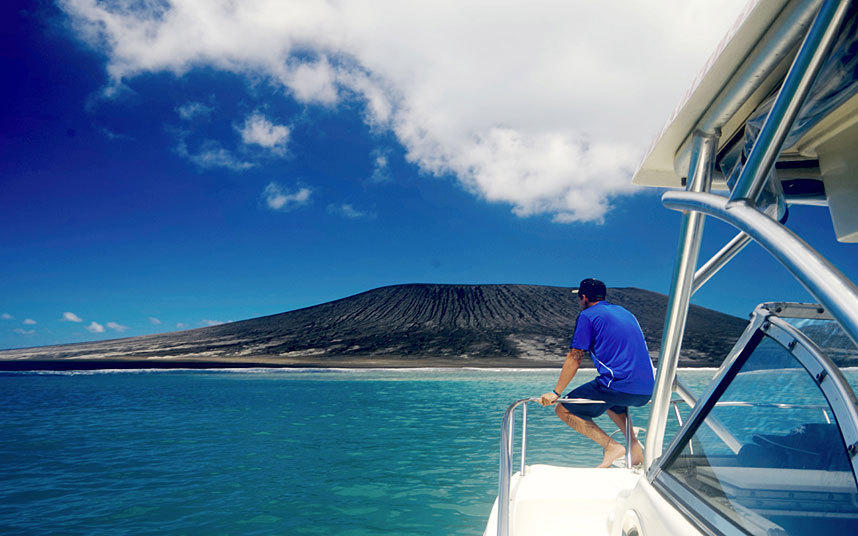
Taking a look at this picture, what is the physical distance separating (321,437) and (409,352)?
4912 centimetres

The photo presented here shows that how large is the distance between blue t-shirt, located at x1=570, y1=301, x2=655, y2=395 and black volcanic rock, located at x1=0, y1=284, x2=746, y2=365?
45.5m

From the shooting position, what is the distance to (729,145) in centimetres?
184

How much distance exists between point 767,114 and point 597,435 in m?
2.33

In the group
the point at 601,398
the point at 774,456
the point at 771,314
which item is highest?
the point at 771,314

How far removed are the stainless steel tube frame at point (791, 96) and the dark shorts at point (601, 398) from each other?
7.05 ft

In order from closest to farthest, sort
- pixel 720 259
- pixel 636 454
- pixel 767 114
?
pixel 767 114 → pixel 720 259 → pixel 636 454

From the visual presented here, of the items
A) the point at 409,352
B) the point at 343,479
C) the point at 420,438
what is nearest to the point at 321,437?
the point at 420,438

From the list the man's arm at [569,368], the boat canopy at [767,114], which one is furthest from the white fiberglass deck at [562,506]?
the boat canopy at [767,114]

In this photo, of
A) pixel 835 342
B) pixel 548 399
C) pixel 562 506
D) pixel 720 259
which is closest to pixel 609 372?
pixel 548 399

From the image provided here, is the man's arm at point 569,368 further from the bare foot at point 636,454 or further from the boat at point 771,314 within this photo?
the boat at point 771,314

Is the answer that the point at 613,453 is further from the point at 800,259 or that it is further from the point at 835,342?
the point at 800,259

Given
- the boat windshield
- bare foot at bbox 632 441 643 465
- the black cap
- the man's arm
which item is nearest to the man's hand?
the man's arm

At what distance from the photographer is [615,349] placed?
128 inches

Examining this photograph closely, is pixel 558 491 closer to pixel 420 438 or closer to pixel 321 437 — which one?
pixel 420 438
